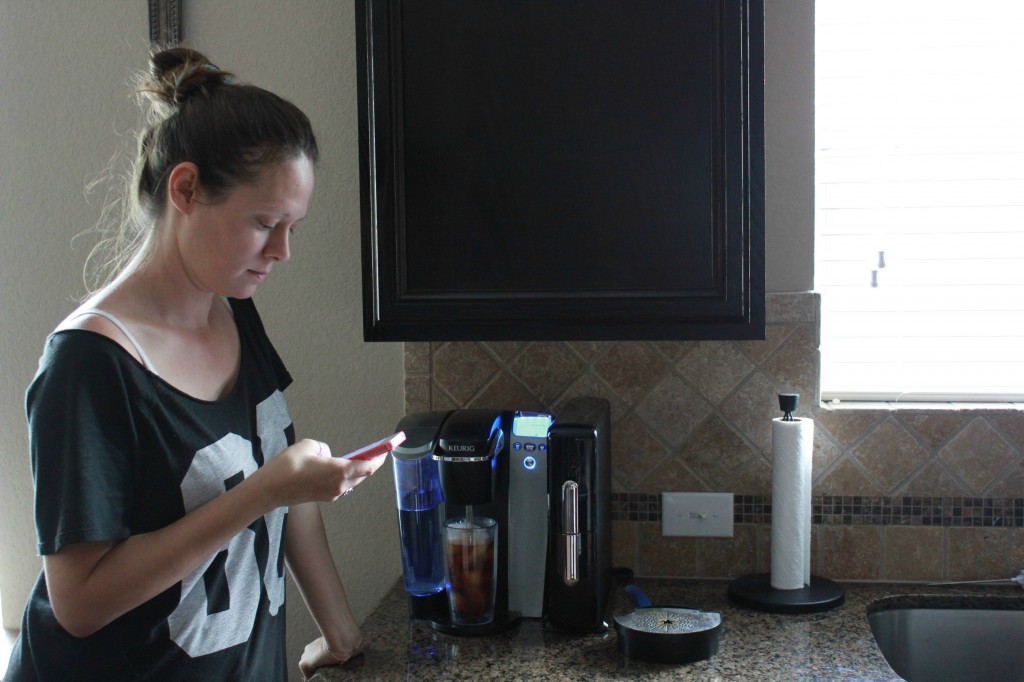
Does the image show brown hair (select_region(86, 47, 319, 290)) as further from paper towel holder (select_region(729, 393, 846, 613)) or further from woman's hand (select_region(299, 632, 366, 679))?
paper towel holder (select_region(729, 393, 846, 613))

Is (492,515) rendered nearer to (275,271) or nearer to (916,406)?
(275,271)

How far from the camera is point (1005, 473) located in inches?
69.8

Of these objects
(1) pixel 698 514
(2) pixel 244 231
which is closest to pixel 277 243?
(2) pixel 244 231

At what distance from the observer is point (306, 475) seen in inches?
48.0

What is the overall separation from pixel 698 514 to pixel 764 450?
0.59 feet

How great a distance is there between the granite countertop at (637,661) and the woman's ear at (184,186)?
73 centimetres

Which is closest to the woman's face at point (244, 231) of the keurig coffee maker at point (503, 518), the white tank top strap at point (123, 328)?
the white tank top strap at point (123, 328)

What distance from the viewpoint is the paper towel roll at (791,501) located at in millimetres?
1666

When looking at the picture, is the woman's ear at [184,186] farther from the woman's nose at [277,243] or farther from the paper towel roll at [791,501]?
the paper towel roll at [791,501]

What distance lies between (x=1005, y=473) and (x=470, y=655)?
1.07 meters

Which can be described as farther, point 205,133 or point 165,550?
point 205,133

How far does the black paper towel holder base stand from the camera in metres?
1.63

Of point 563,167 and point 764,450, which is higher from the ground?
point 563,167

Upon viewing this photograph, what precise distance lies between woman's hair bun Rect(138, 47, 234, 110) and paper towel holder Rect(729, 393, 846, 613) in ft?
3.55
